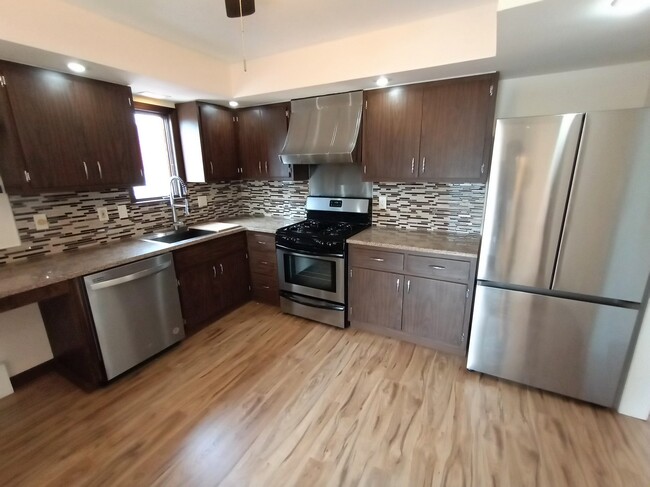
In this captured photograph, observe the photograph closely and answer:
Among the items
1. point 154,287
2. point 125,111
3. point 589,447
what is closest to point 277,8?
point 125,111

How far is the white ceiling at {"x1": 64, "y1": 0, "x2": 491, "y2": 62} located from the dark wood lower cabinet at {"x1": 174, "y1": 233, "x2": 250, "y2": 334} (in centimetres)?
170

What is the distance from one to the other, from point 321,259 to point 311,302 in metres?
0.49

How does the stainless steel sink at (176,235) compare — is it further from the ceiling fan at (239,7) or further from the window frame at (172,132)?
the ceiling fan at (239,7)

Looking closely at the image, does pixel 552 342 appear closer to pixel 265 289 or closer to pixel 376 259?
pixel 376 259

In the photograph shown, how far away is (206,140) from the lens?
3.09 meters

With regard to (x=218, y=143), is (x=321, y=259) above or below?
below

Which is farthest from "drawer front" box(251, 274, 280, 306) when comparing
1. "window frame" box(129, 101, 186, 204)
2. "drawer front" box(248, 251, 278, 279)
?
"window frame" box(129, 101, 186, 204)

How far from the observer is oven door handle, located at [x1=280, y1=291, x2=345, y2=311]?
284 cm

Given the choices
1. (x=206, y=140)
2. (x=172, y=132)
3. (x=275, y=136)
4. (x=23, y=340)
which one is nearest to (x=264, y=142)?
(x=275, y=136)

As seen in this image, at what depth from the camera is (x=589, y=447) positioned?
166 centimetres

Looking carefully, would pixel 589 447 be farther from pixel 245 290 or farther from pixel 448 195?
pixel 245 290

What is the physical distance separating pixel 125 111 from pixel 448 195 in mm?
2864

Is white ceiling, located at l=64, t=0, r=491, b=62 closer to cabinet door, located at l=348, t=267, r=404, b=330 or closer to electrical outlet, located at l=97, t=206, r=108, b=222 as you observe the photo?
electrical outlet, located at l=97, t=206, r=108, b=222

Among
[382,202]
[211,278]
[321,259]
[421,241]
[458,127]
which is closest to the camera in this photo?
[458,127]
